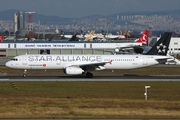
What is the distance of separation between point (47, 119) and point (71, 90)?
55.6 ft

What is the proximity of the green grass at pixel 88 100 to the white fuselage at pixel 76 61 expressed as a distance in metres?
8.19

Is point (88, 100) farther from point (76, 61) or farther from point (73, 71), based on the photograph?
point (76, 61)

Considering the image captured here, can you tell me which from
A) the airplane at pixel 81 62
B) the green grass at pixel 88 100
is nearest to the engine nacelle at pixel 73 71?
the airplane at pixel 81 62

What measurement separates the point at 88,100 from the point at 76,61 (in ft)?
71.6

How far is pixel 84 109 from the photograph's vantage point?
111ft

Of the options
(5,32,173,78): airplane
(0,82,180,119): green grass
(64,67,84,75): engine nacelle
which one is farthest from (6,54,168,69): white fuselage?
(0,82,180,119): green grass

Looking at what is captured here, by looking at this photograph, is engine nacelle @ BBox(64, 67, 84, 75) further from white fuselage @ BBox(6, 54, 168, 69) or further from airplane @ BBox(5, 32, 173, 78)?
white fuselage @ BBox(6, 54, 168, 69)

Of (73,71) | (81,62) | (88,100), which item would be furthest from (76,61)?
(88,100)

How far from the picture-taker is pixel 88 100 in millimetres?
38656

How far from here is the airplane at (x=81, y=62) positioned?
195ft

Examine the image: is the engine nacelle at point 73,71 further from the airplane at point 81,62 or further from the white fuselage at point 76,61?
the white fuselage at point 76,61

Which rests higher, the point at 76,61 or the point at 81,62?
the point at 76,61

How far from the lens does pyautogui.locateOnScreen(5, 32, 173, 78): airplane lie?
5950cm

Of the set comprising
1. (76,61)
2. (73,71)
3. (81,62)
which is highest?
(76,61)
